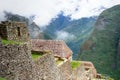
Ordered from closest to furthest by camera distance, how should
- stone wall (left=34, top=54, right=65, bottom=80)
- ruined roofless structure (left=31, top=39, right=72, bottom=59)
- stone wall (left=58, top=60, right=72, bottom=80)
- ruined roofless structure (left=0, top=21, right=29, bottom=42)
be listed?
ruined roofless structure (left=0, top=21, right=29, bottom=42) < stone wall (left=34, top=54, right=65, bottom=80) < stone wall (left=58, top=60, right=72, bottom=80) < ruined roofless structure (left=31, top=39, right=72, bottom=59)

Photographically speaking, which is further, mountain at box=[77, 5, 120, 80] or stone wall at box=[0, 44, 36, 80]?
mountain at box=[77, 5, 120, 80]

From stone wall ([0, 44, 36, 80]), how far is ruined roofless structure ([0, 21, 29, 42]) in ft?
5.74

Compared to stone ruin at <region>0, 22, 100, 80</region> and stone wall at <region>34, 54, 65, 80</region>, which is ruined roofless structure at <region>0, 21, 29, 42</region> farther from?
stone wall at <region>34, 54, 65, 80</region>

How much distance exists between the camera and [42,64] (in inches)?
977

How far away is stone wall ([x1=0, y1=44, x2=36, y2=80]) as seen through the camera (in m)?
18.7

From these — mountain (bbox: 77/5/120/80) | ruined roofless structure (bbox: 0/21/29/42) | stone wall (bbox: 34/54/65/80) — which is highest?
ruined roofless structure (bbox: 0/21/29/42)

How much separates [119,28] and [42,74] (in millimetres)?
179359

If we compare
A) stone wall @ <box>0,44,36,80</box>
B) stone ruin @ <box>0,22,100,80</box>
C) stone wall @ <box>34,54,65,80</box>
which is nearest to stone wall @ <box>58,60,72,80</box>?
stone ruin @ <box>0,22,100,80</box>

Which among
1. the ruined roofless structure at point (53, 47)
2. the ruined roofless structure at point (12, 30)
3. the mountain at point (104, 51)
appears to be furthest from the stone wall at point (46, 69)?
the mountain at point (104, 51)

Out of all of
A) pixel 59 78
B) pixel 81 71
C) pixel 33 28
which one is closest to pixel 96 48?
pixel 33 28

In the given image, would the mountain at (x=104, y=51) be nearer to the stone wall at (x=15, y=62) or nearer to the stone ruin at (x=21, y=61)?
the stone ruin at (x=21, y=61)

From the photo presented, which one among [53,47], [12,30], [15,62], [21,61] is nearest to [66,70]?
[53,47]

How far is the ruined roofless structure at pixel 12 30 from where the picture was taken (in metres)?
21.2

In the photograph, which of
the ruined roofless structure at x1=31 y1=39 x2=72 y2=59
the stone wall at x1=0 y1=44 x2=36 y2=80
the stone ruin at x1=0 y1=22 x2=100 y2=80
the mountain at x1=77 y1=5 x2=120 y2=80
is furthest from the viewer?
the mountain at x1=77 y1=5 x2=120 y2=80
